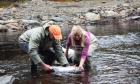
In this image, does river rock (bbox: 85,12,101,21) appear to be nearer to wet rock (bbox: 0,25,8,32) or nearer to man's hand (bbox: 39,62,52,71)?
wet rock (bbox: 0,25,8,32)

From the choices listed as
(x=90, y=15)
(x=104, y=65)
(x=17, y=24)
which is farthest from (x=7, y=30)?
(x=104, y=65)

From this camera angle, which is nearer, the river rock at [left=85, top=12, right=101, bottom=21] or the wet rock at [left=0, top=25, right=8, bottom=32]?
the wet rock at [left=0, top=25, right=8, bottom=32]

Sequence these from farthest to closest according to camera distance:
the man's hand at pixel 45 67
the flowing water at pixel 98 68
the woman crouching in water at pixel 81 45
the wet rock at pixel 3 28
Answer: the wet rock at pixel 3 28, the woman crouching in water at pixel 81 45, the man's hand at pixel 45 67, the flowing water at pixel 98 68

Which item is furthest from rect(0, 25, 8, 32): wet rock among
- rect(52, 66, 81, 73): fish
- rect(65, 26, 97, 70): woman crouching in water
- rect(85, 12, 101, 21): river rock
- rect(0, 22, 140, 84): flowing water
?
Answer: rect(52, 66, 81, 73): fish

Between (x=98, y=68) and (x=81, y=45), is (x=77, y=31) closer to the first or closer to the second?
(x=81, y=45)

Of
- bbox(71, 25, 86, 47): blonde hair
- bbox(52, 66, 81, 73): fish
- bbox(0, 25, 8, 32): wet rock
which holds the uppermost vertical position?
bbox(71, 25, 86, 47): blonde hair

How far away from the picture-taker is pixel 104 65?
36.7ft

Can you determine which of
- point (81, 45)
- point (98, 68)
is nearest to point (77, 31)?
point (81, 45)

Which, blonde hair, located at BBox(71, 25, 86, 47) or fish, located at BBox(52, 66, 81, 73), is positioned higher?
blonde hair, located at BBox(71, 25, 86, 47)

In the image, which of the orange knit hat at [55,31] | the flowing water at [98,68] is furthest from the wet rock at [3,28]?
the orange knit hat at [55,31]

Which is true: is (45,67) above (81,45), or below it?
below

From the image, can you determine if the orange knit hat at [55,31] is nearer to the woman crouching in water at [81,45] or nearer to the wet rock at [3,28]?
the woman crouching in water at [81,45]

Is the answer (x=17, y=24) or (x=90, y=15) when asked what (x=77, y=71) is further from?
(x=90, y=15)

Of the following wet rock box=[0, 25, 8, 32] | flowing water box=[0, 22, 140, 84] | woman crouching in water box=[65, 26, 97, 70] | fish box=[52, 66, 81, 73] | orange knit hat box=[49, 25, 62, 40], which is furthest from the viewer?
wet rock box=[0, 25, 8, 32]
